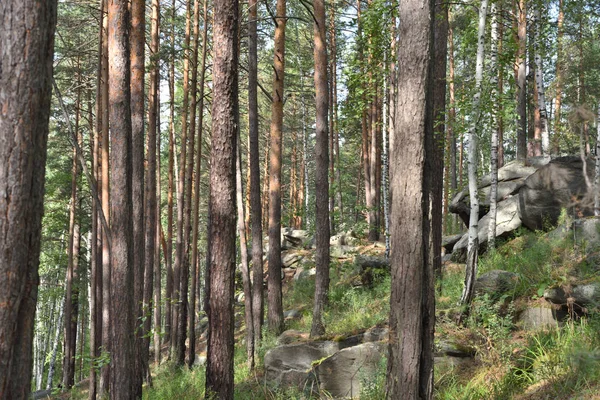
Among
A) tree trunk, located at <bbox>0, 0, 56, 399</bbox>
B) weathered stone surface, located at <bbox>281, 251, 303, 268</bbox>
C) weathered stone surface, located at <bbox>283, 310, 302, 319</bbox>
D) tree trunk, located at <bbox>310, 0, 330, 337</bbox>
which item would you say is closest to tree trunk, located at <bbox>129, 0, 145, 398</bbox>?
tree trunk, located at <bbox>310, 0, 330, 337</bbox>

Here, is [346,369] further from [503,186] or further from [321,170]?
[503,186]

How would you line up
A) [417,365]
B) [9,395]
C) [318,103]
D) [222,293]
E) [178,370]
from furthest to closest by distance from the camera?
[178,370]
[318,103]
[222,293]
[417,365]
[9,395]

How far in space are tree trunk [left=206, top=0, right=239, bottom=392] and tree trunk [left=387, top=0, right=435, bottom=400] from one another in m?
2.49

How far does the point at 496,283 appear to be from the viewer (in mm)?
7941

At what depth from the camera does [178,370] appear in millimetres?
13516

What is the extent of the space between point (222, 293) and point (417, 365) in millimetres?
2918

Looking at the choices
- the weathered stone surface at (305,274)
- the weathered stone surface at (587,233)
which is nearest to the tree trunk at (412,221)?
the weathered stone surface at (587,233)

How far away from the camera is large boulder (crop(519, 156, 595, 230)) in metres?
11.5

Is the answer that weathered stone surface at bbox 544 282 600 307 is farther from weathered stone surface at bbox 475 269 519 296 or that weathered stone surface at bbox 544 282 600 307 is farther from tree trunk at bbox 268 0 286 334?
tree trunk at bbox 268 0 286 334

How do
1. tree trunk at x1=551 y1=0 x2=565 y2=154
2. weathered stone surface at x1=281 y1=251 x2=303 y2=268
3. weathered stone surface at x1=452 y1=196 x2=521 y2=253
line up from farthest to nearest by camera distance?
1. weathered stone surface at x1=281 y1=251 x2=303 y2=268
2. weathered stone surface at x1=452 y1=196 x2=521 y2=253
3. tree trunk at x1=551 y1=0 x2=565 y2=154

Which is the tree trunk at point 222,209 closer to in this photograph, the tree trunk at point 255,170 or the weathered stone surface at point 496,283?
the weathered stone surface at point 496,283

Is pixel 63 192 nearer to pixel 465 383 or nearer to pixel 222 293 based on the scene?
pixel 222 293

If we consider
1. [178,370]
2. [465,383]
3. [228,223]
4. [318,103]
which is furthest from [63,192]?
[465,383]

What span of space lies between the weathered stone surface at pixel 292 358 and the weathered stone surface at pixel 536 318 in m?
3.20
